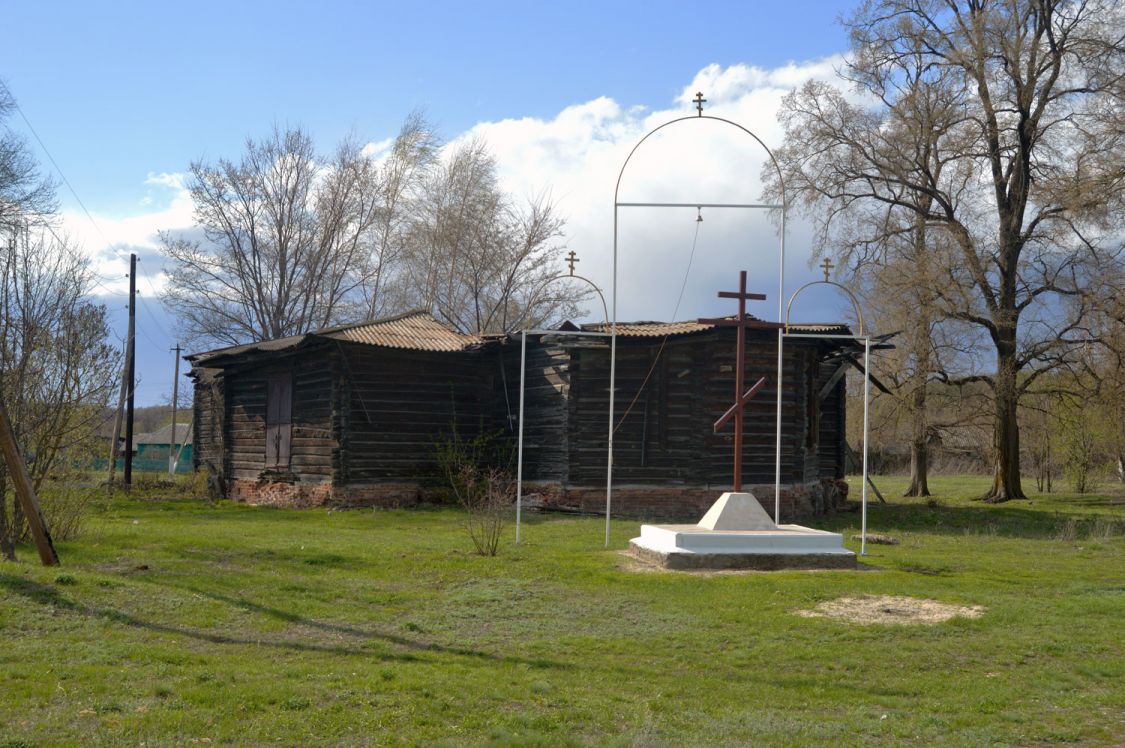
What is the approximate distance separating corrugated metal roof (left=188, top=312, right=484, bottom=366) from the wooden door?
117 centimetres

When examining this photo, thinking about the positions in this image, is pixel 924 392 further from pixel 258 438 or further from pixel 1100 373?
pixel 258 438

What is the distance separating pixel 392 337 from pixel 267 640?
665 inches

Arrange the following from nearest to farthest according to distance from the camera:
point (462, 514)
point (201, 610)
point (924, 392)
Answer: point (201, 610) → point (462, 514) → point (924, 392)

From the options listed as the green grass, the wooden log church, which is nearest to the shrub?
the wooden log church

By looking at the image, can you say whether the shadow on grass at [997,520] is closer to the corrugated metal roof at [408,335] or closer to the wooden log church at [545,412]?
the wooden log church at [545,412]

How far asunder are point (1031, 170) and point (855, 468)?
20494mm

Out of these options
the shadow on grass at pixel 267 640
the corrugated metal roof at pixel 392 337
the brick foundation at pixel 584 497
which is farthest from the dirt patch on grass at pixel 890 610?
the corrugated metal roof at pixel 392 337

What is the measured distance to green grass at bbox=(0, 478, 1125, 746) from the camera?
20.9 ft

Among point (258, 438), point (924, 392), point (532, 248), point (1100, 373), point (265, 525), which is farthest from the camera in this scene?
point (532, 248)

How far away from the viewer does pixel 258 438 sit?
27406mm

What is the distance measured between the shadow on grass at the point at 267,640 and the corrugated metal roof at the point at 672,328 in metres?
12.7

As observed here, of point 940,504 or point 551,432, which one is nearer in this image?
point 551,432

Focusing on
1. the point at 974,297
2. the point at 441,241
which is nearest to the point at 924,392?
the point at 974,297

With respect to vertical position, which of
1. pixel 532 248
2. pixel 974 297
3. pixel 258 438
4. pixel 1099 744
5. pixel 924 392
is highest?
pixel 532 248
